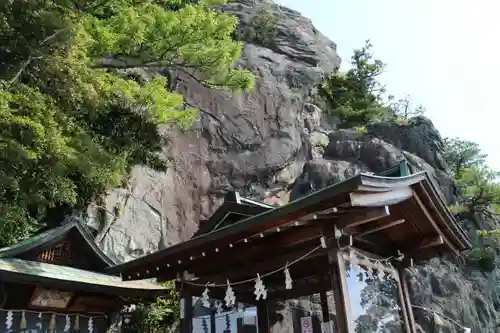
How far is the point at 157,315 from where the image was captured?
11086 mm

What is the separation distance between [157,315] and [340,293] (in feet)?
23.5

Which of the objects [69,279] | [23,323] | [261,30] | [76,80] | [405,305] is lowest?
[405,305]

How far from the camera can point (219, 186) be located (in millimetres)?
18578

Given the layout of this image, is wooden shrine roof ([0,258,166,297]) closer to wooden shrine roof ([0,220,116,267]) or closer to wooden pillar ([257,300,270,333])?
wooden shrine roof ([0,220,116,267])

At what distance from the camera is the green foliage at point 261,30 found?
1027 inches

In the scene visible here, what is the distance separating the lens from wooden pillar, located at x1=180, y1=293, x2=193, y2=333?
756 centimetres

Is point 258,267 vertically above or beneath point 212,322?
above

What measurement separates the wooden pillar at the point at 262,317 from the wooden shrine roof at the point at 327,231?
1.26m

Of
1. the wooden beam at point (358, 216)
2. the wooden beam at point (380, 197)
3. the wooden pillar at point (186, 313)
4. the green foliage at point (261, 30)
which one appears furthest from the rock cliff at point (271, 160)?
the wooden beam at point (358, 216)

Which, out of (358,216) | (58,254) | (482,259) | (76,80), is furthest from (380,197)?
(482,259)

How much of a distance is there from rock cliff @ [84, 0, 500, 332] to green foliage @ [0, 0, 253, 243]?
101 inches

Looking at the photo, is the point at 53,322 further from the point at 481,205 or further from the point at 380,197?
the point at 481,205

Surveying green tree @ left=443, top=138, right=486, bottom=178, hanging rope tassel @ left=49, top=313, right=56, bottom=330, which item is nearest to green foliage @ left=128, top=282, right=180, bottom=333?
hanging rope tassel @ left=49, top=313, right=56, bottom=330

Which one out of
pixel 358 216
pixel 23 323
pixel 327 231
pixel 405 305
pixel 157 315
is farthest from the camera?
pixel 157 315
